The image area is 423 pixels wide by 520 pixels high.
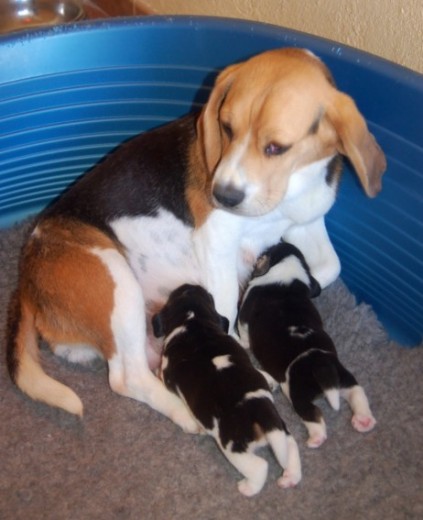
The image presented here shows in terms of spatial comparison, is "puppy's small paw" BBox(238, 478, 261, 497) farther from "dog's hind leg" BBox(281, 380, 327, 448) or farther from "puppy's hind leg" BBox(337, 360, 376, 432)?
"puppy's hind leg" BBox(337, 360, 376, 432)

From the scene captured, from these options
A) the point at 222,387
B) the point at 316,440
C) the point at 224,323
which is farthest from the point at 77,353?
the point at 316,440

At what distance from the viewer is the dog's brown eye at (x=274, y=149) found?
193 centimetres

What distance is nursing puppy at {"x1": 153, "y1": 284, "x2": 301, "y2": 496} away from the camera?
195 centimetres

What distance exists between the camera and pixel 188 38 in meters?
2.64

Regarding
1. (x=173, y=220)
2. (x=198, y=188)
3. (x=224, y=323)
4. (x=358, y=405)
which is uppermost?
(x=198, y=188)

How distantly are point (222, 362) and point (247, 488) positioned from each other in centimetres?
40

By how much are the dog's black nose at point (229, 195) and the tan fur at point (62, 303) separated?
544 mm

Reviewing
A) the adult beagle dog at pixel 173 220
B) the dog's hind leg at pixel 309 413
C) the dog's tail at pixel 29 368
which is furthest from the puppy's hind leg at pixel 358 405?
the dog's tail at pixel 29 368

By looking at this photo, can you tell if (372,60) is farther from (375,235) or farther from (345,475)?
(345,475)

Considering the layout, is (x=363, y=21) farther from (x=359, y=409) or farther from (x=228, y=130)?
(x=359, y=409)

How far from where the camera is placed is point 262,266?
8.06 ft

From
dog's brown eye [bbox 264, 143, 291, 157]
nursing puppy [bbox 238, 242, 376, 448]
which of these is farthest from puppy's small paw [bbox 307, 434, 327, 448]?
dog's brown eye [bbox 264, 143, 291, 157]

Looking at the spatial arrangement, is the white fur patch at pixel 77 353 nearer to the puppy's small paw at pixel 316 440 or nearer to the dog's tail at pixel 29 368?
the dog's tail at pixel 29 368

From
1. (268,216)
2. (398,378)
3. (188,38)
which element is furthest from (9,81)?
(398,378)
